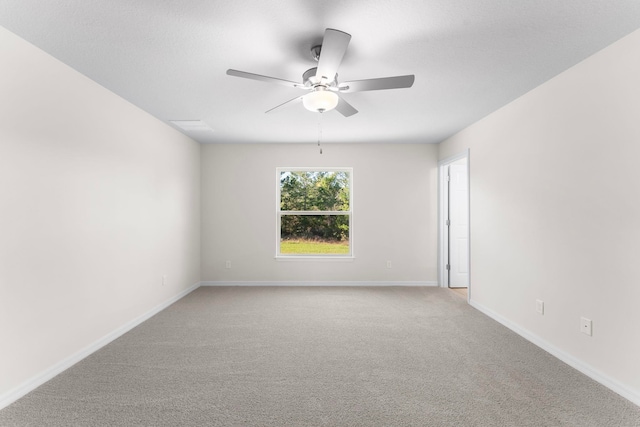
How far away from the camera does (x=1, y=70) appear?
205cm

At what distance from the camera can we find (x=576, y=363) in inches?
101

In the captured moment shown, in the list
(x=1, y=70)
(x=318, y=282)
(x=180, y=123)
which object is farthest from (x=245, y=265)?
(x=1, y=70)

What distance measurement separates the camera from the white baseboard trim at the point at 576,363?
2.15 meters

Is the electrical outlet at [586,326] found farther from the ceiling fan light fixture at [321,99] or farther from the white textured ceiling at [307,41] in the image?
the ceiling fan light fixture at [321,99]

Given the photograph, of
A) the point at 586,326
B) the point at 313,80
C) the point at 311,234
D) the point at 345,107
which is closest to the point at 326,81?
the point at 313,80

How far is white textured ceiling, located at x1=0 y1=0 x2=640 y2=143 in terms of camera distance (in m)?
1.87

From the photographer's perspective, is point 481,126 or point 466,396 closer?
point 466,396

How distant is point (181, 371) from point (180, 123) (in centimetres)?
299

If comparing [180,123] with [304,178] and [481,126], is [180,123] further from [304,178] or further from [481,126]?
[481,126]

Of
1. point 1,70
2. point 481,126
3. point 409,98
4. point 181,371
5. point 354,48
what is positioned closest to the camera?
point 1,70

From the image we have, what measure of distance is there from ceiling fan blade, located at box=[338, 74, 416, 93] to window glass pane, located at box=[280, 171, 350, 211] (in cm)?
312

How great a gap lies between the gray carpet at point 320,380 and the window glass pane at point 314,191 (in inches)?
87.3

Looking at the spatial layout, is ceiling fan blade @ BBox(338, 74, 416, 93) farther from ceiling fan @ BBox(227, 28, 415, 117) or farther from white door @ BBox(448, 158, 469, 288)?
white door @ BBox(448, 158, 469, 288)

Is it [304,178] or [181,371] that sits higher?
[304,178]
